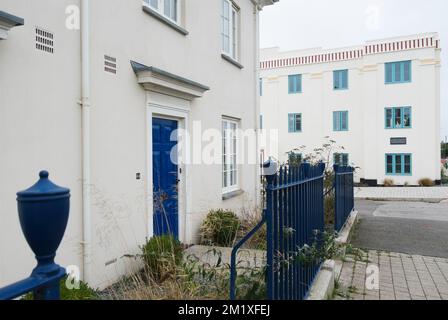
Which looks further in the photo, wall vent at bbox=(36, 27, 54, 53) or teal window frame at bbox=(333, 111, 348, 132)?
teal window frame at bbox=(333, 111, 348, 132)

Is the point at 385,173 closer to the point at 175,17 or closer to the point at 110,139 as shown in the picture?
the point at 175,17

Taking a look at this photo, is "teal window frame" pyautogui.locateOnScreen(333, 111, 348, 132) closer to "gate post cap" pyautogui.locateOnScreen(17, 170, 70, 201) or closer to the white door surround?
the white door surround

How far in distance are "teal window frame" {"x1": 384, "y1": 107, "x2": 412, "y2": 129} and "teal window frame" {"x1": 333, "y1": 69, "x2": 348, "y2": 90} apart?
10.8 feet

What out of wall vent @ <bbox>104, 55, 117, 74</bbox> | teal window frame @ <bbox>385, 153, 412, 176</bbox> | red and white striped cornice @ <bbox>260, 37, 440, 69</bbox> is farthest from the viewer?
teal window frame @ <bbox>385, 153, 412, 176</bbox>

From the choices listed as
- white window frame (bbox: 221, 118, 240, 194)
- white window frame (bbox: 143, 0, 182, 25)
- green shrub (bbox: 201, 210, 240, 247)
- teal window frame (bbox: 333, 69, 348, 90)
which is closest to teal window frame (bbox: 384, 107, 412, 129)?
teal window frame (bbox: 333, 69, 348, 90)

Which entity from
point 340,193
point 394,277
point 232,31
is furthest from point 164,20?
point 394,277

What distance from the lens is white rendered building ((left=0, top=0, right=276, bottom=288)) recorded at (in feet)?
10.8

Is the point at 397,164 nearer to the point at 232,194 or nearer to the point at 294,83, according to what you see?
the point at 294,83

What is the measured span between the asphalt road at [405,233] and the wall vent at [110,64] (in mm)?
5386

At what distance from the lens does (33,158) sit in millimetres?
3428

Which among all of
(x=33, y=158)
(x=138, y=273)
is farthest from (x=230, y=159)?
(x=33, y=158)

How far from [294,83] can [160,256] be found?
22620 mm

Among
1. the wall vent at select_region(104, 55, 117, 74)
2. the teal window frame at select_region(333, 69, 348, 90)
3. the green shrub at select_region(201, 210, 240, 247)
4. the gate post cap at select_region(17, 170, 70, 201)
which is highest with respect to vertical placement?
the teal window frame at select_region(333, 69, 348, 90)

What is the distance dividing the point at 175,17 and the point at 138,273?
14.8 ft
